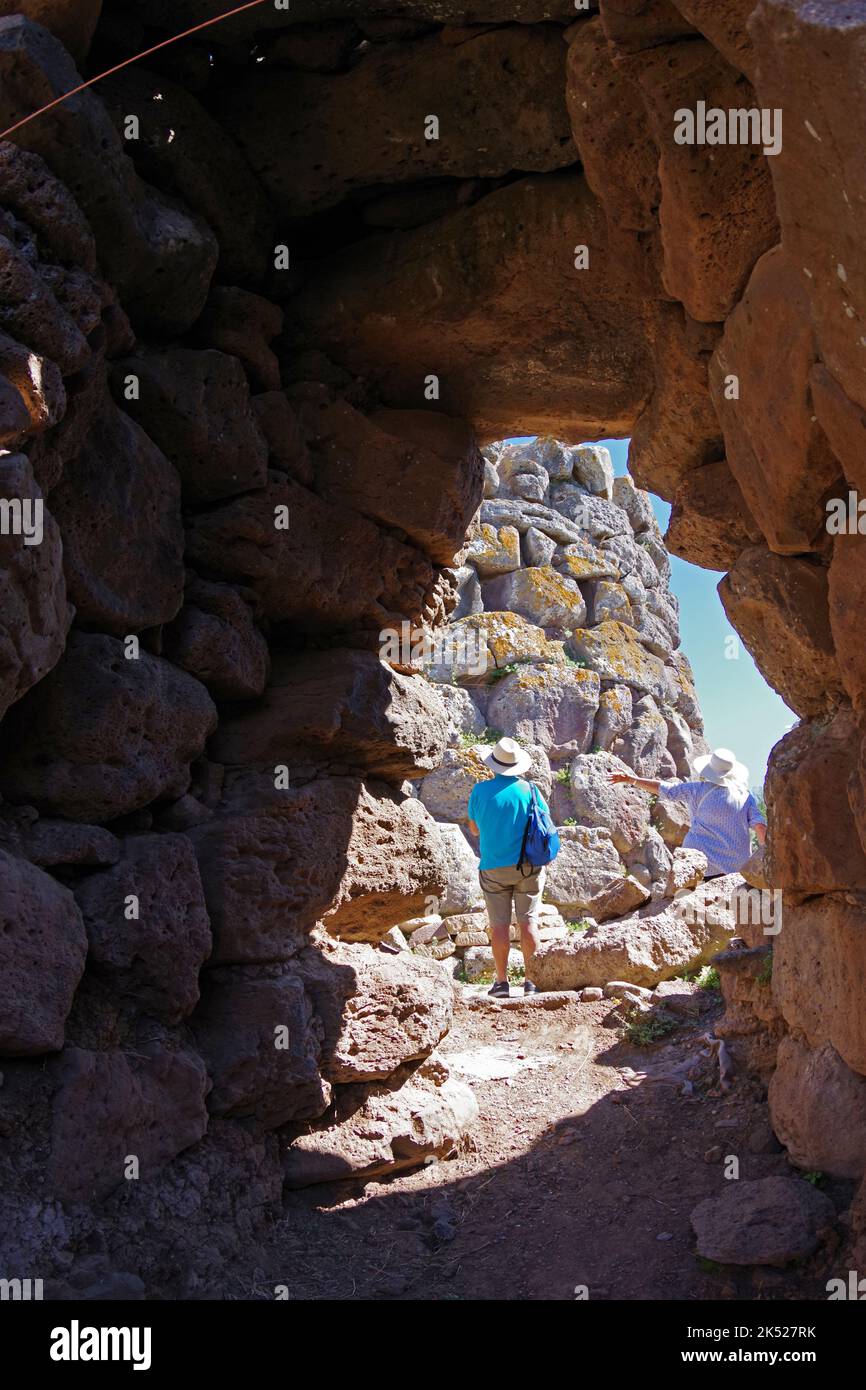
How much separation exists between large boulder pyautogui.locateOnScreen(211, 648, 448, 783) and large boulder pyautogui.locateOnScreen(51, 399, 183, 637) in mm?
712

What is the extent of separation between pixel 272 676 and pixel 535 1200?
99.3 inches

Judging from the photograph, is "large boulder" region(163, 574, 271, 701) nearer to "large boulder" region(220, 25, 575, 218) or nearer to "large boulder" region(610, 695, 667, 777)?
"large boulder" region(220, 25, 575, 218)

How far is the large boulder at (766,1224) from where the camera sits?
10.7 ft

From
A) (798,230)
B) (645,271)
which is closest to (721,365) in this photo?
(645,271)

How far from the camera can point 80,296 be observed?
364 cm

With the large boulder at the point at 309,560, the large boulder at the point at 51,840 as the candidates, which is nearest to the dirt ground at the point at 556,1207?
the large boulder at the point at 51,840

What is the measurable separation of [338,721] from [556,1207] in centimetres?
217

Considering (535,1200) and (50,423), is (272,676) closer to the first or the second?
(50,423)

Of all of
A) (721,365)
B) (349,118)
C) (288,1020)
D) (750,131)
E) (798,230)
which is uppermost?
(349,118)

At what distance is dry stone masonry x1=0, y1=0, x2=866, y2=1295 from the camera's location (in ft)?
10.4

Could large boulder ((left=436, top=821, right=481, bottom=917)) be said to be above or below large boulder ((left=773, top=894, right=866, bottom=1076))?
above

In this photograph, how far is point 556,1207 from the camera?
409 centimetres

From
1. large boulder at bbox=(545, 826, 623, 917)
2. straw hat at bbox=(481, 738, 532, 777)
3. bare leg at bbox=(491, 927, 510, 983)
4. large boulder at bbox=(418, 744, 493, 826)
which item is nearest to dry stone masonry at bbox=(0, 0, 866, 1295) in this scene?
straw hat at bbox=(481, 738, 532, 777)

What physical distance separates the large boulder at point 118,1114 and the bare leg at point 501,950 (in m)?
3.70
